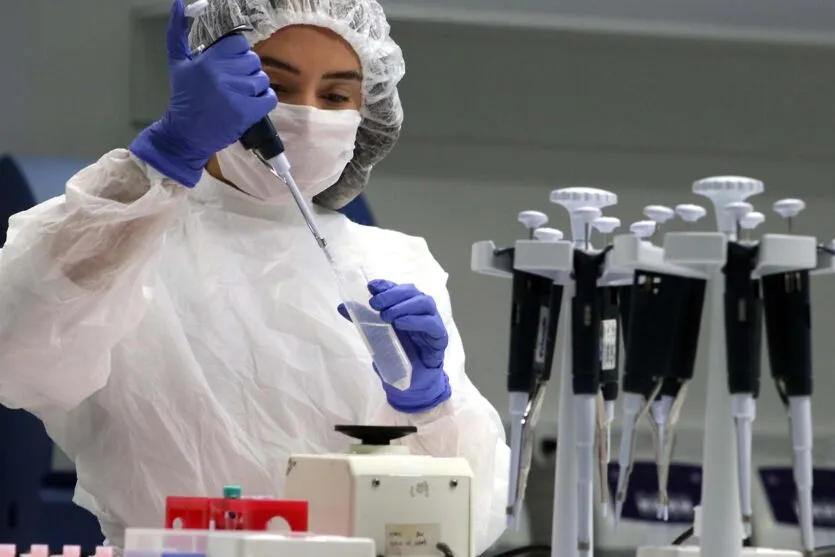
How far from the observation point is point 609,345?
3.40 feet

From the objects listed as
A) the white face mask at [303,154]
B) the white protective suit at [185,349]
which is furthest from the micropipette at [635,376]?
the white face mask at [303,154]

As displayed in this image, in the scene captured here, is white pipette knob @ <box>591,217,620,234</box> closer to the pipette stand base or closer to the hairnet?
the pipette stand base

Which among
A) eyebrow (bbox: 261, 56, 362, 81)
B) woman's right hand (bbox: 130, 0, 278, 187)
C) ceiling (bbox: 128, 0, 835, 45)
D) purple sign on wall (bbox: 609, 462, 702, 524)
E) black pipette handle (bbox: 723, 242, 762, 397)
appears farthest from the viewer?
ceiling (bbox: 128, 0, 835, 45)

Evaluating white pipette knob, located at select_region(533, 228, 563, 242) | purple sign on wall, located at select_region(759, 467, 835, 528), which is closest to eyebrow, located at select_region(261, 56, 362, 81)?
white pipette knob, located at select_region(533, 228, 563, 242)

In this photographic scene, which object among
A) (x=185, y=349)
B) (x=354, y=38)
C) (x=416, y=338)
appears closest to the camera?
(x=416, y=338)

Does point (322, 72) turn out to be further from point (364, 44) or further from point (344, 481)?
point (344, 481)

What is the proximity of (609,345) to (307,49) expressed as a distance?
2.63 feet

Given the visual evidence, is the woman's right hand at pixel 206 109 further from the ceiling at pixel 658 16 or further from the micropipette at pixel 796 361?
the ceiling at pixel 658 16

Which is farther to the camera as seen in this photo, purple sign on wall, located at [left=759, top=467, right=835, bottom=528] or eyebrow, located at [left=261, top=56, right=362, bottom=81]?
purple sign on wall, located at [left=759, top=467, right=835, bottom=528]

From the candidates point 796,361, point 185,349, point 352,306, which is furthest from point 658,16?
point 796,361

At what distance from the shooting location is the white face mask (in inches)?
65.6

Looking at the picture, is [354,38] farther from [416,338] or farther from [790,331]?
[790,331]

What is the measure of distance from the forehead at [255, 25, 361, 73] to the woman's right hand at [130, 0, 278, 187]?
0.34 m

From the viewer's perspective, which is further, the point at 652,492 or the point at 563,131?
the point at 563,131
